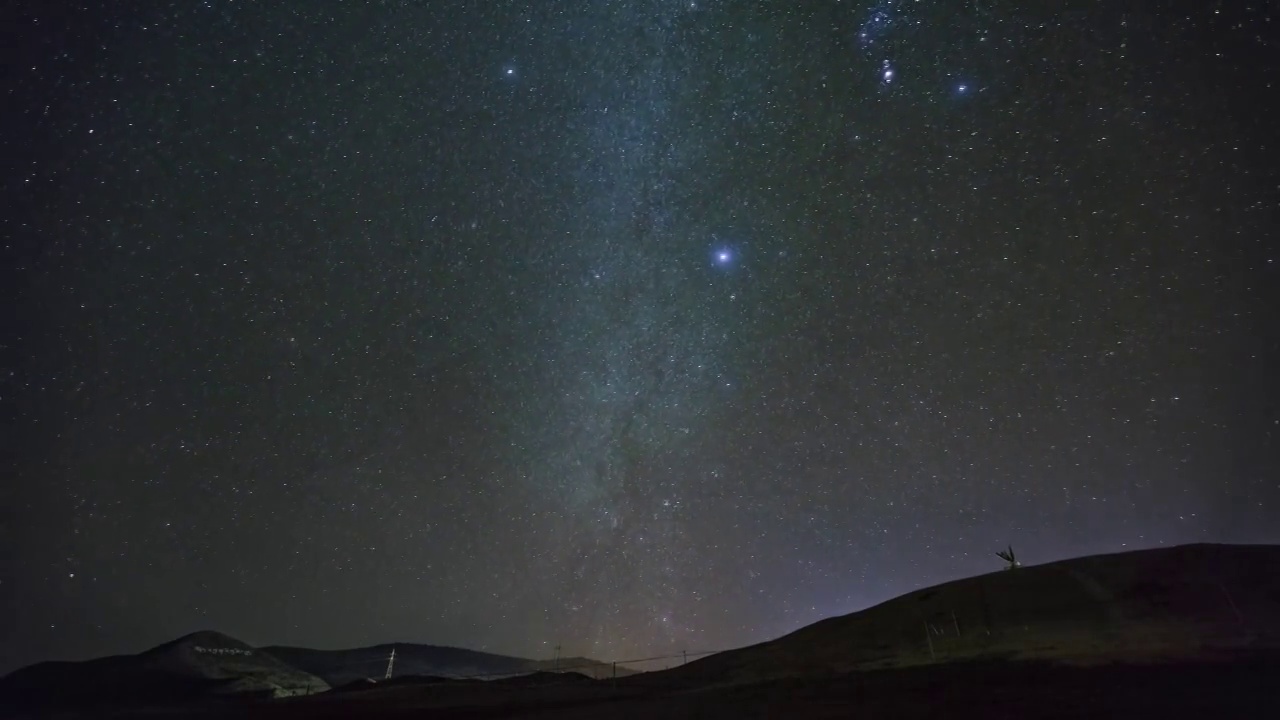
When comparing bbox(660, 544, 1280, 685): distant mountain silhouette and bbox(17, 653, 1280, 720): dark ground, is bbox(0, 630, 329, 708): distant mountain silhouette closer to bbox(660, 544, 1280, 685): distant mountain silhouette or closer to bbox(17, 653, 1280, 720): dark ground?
bbox(17, 653, 1280, 720): dark ground

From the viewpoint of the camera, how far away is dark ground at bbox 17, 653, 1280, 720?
44.0 feet

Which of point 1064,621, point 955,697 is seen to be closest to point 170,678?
point 1064,621

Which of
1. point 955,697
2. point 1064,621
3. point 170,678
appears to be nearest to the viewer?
point 955,697

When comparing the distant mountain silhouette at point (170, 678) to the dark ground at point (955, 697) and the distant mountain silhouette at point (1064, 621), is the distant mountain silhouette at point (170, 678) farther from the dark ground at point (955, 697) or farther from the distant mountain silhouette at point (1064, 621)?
the distant mountain silhouette at point (1064, 621)

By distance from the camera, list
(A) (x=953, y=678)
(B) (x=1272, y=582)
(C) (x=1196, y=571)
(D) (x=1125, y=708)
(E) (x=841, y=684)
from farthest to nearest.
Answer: (C) (x=1196, y=571), (B) (x=1272, y=582), (E) (x=841, y=684), (A) (x=953, y=678), (D) (x=1125, y=708)

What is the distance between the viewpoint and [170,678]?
85.2m

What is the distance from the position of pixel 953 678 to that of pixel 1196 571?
1655 centimetres

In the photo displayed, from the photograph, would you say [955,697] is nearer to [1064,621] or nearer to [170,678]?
[1064,621]

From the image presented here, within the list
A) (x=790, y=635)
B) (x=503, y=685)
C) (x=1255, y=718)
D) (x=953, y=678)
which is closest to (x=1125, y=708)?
(x=1255, y=718)

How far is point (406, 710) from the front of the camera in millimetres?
27297

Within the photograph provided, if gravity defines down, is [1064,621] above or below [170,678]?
below

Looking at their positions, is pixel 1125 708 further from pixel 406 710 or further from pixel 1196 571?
pixel 406 710

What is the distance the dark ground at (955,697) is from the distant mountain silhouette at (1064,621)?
241 cm

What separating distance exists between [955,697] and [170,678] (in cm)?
9816
